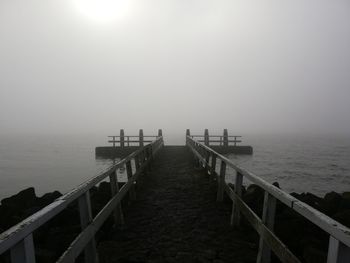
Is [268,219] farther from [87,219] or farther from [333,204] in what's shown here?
[333,204]

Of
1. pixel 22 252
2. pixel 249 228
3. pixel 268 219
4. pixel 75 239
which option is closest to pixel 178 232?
pixel 249 228

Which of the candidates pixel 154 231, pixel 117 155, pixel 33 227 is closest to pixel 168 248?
pixel 154 231

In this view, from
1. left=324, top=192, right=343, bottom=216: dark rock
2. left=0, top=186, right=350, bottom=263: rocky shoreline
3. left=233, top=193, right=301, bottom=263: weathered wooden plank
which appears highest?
left=233, top=193, right=301, bottom=263: weathered wooden plank

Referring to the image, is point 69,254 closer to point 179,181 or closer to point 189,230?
point 189,230

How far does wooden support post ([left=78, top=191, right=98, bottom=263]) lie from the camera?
346 cm

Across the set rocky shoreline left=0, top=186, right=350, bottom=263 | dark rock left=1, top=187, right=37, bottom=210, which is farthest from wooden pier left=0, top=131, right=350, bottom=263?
dark rock left=1, top=187, right=37, bottom=210

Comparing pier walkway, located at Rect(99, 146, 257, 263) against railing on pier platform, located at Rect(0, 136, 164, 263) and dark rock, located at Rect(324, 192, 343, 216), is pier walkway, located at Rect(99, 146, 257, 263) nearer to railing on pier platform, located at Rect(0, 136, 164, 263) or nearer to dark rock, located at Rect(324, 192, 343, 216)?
railing on pier platform, located at Rect(0, 136, 164, 263)

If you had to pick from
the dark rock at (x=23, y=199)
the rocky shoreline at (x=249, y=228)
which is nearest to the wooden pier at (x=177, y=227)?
the rocky shoreline at (x=249, y=228)

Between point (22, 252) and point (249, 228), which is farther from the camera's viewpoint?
point (249, 228)

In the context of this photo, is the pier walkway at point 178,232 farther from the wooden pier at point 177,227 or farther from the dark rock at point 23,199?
the dark rock at point 23,199

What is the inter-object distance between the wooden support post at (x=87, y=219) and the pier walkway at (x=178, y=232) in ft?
1.95

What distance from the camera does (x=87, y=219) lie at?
11.5 feet

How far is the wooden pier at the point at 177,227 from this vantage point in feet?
7.25

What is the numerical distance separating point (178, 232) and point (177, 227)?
0.24 m
